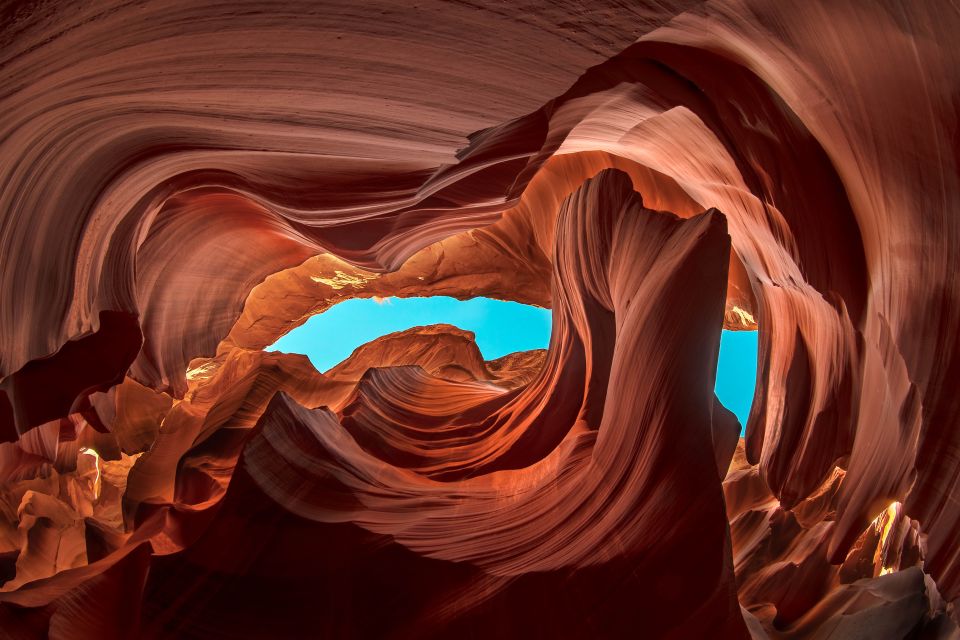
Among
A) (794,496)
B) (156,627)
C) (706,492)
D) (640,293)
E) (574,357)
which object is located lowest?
(156,627)

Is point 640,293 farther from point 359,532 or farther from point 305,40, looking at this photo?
point 305,40

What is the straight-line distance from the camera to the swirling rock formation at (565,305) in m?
2.19

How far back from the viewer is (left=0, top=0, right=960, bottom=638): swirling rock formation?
219 cm

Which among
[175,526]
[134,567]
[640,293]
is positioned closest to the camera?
[134,567]

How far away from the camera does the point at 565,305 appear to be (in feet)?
20.4

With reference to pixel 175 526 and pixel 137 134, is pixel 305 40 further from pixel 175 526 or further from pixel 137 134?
pixel 175 526

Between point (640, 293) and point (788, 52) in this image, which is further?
point (640, 293)

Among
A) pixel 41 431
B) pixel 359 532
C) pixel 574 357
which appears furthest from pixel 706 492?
pixel 41 431

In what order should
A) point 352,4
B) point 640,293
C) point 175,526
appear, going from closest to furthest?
point 352,4, point 175,526, point 640,293

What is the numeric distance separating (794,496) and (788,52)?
3.74 meters

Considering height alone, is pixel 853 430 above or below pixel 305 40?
below

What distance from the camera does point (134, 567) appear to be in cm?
331

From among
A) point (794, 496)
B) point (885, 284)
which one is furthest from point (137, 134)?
point (794, 496)

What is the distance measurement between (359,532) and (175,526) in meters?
1.50
